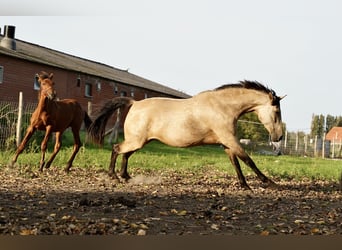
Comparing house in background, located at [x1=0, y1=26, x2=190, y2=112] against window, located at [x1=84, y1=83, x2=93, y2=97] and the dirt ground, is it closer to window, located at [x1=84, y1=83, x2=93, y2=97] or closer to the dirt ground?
window, located at [x1=84, y1=83, x2=93, y2=97]

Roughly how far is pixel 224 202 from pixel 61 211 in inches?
84.9

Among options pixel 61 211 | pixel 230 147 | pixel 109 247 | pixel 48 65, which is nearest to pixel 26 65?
pixel 48 65

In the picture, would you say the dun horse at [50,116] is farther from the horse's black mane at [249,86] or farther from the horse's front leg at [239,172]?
the horse's front leg at [239,172]

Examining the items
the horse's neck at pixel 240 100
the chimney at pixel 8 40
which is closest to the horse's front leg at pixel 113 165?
the horse's neck at pixel 240 100

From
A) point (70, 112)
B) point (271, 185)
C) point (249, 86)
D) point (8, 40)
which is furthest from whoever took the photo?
point (8, 40)

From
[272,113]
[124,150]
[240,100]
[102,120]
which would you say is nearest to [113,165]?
[124,150]

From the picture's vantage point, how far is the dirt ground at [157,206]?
153 inches

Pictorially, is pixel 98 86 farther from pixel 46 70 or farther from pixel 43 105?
pixel 43 105

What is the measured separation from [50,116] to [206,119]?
11.2 feet

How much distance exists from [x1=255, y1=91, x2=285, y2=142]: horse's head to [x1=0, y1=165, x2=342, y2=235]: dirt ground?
1010 millimetres

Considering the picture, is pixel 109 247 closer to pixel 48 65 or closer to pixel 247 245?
pixel 247 245

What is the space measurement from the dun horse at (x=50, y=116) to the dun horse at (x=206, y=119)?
1830 millimetres

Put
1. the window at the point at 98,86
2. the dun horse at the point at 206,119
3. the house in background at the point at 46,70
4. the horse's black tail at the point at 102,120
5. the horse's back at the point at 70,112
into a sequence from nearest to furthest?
the dun horse at the point at 206,119, the horse's black tail at the point at 102,120, the horse's back at the point at 70,112, the house in background at the point at 46,70, the window at the point at 98,86

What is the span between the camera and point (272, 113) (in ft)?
26.9
